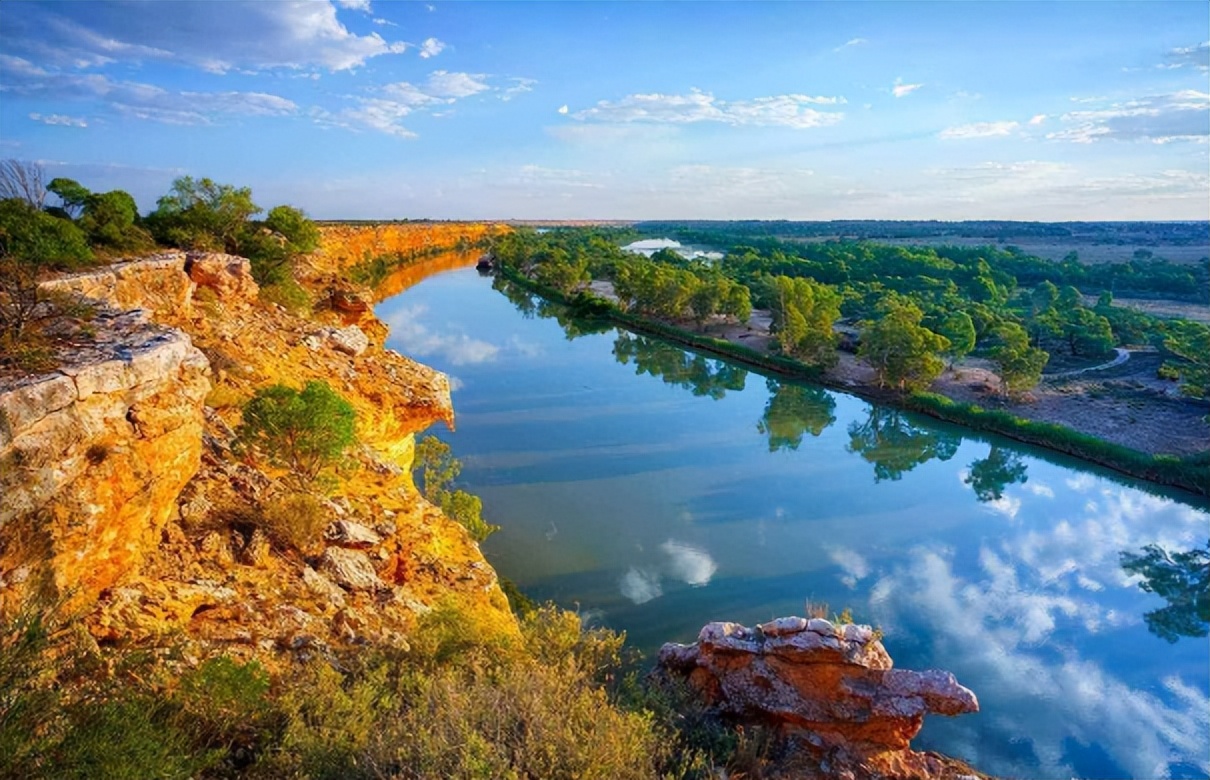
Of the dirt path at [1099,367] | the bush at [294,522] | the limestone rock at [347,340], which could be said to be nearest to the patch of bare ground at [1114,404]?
the dirt path at [1099,367]

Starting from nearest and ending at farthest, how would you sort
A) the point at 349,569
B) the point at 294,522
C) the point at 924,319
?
1. the point at 294,522
2. the point at 349,569
3. the point at 924,319

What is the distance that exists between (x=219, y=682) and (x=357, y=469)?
24.6 ft

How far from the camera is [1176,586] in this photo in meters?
18.1

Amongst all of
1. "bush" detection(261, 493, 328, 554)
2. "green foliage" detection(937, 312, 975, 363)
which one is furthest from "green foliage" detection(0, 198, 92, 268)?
"green foliage" detection(937, 312, 975, 363)

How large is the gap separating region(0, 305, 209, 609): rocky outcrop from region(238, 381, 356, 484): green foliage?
271 centimetres

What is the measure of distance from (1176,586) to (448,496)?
19.9 meters

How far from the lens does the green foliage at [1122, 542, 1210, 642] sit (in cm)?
1650

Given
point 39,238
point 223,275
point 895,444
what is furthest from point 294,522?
point 895,444

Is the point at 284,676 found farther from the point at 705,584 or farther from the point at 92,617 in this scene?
the point at 705,584

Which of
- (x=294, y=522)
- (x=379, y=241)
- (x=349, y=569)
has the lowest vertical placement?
(x=349, y=569)

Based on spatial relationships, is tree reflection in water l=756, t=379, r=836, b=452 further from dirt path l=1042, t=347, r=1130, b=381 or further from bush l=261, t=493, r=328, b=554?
bush l=261, t=493, r=328, b=554

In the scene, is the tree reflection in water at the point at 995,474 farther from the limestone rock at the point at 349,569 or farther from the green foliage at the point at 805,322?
the limestone rock at the point at 349,569

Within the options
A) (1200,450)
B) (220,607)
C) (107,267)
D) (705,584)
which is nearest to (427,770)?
(220,607)

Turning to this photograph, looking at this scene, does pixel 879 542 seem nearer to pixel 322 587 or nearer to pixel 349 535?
pixel 349 535
